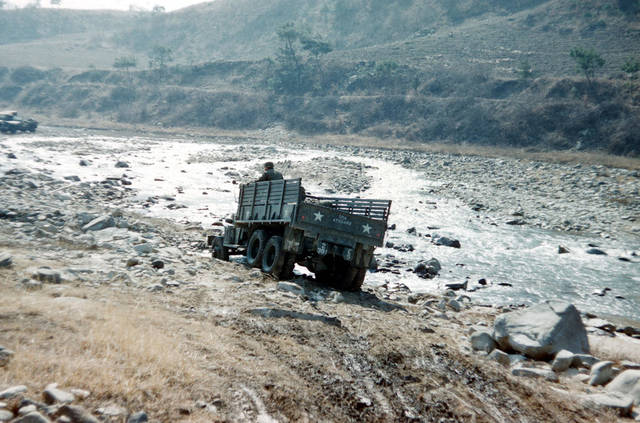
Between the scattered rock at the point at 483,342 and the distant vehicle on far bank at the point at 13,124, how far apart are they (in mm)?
50972

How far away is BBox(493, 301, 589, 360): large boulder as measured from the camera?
313 inches

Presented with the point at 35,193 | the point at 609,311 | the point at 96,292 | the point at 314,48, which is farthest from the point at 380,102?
the point at 96,292

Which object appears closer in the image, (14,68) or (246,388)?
(246,388)

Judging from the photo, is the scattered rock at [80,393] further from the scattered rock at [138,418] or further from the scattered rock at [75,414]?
the scattered rock at [138,418]

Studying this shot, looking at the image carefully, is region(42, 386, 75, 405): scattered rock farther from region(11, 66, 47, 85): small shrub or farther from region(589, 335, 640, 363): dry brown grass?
region(11, 66, 47, 85): small shrub

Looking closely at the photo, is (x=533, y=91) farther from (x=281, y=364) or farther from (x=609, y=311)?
(x=281, y=364)

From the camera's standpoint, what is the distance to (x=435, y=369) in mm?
6977

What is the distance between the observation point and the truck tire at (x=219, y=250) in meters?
14.7

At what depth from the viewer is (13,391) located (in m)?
4.23

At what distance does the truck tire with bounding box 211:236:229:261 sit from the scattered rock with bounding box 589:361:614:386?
32.9ft

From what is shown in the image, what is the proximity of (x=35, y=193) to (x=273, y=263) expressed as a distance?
12983 millimetres

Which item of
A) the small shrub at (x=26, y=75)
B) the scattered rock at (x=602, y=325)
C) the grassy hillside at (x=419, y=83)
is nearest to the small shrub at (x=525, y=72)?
the grassy hillside at (x=419, y=83)

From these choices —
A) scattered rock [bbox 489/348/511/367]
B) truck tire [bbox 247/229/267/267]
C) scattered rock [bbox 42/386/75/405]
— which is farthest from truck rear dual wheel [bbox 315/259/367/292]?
scattered rock [bbox 42/386/75/405]

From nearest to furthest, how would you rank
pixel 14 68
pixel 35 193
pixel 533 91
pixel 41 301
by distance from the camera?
pixel 41 301 → pixel 35 193 → pixel 533 91 → pixel 14 68
